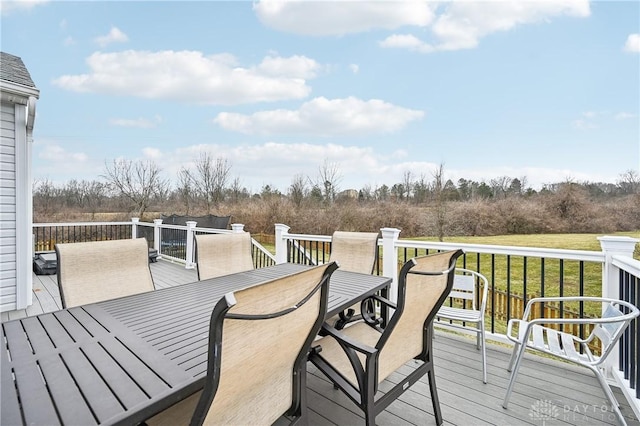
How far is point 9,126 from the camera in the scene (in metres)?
4.31

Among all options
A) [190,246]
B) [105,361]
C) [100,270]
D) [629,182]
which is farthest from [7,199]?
[629,182]

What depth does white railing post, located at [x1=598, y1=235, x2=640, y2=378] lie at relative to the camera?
7.81 feet

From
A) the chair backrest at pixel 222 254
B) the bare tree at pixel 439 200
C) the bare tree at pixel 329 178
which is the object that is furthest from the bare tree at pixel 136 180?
the chair backrest at pixel 222 254

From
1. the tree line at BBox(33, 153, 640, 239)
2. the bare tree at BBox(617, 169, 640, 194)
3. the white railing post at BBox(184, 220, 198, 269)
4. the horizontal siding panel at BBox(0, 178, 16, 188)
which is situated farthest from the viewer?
the tree line at BBox(33, 153, 640, 239)

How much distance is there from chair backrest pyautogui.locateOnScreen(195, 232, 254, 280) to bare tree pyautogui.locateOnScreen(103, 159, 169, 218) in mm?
13680

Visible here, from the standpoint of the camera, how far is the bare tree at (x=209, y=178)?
16078mm

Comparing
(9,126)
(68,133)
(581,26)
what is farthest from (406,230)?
(68,133)

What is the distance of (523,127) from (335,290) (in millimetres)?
13669

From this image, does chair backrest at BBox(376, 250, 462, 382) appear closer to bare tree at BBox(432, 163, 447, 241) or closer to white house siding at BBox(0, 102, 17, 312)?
white house siding at BBox(0, 102, 17, 312)

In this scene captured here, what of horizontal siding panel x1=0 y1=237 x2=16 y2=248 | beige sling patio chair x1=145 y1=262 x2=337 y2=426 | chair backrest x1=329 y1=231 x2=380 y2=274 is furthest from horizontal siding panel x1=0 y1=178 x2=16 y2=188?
beige sling patio chair x1=145 y1=262 x2=337 y2=426

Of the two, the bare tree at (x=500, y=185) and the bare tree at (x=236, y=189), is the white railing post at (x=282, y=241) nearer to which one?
the bare tree at (x=236, y=189)

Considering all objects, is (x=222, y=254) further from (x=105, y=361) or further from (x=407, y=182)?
(x=407, y=182)

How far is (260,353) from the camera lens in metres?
1.07

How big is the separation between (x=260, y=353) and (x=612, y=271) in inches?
114
